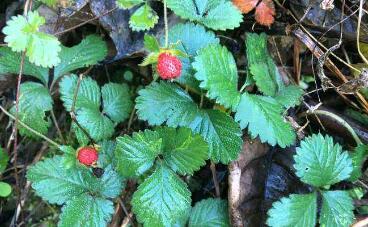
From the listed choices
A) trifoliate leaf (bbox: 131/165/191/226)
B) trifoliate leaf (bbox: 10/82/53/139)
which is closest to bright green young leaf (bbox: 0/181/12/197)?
trifoliate leaf (bbox: 10/82/53/139)

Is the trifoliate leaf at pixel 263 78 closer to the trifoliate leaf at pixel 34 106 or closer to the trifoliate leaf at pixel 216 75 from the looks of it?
the trifoliate leaf at pixel 216 75

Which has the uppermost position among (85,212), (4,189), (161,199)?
(161,199)

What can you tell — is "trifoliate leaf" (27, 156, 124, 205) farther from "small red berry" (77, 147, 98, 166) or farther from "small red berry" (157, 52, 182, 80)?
"small red berry" (157, 52, 182, 80)

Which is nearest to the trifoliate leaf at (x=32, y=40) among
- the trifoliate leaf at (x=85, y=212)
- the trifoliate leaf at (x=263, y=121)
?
the trifoliate leaf at (x=85, y=212)

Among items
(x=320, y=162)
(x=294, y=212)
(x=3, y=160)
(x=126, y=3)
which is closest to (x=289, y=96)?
(x=320, y=162)

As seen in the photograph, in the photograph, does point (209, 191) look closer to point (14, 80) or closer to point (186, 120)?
point (186, 120)

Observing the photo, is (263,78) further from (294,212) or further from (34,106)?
(34,106)
